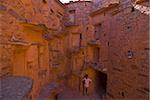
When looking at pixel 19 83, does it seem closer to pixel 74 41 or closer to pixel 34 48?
pixel 34 48

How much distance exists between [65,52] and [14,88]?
918 cm

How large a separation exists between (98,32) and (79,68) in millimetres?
3235

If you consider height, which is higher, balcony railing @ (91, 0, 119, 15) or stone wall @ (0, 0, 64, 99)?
balcony railing @ (91, 0, 119, 15)

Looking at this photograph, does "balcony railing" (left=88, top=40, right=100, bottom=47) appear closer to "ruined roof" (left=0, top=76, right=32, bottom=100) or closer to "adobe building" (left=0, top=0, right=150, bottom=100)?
"adobe building" (left=0, top=0, right=150, bottom=100)

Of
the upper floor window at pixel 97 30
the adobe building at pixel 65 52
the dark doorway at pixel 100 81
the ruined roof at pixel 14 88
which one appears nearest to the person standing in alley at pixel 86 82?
the adobe building at pixel 65 52

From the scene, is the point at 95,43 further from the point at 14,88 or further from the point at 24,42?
the point at 14,88

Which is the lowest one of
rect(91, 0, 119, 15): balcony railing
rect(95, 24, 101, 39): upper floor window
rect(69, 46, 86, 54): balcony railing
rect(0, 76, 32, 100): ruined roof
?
rect(0, 76, 32, 100): ruined roof

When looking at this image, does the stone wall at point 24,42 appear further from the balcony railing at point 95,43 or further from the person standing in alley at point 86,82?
the person standing in alley at point 86,82

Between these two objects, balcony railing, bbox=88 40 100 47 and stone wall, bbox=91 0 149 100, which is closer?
stone wall, bbox=91 0 149 100

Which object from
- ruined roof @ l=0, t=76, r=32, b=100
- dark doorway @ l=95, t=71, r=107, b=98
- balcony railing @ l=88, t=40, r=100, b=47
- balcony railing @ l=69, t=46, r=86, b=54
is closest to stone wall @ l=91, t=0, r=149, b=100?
balcony railing @ l=88, t=40, r=100, b=47

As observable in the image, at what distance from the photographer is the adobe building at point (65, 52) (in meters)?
4.93

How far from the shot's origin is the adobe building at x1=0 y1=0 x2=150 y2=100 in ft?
16.2

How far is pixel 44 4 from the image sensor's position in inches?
361

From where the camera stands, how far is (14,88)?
3586 mm
